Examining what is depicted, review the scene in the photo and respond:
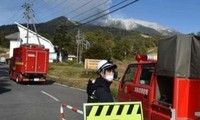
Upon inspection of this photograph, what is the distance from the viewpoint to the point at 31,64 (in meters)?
32.8

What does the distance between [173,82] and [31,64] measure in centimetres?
2526

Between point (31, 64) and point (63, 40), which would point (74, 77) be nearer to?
point (31, 64)

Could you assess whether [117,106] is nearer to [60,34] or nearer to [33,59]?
[33,59]

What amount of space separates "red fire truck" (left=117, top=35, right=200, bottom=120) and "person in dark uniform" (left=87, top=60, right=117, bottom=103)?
2604 mm

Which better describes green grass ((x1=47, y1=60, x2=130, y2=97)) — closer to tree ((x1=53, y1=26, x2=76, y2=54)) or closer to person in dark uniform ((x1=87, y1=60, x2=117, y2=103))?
person in dark uniform ((x1=87, y1=60, x2=117, y2=103))

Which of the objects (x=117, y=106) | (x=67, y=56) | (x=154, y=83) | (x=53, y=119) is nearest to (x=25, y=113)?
(x=53, y=119)

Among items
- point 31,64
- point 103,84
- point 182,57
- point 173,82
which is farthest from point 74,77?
point 103,84

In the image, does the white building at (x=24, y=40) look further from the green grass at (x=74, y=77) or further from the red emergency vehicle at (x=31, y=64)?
the red emergency vehicle at (x=31, y=64)

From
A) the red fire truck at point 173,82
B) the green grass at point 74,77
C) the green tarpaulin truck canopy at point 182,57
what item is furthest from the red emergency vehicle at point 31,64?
the green tarpaulin truck canopy at point 182,57

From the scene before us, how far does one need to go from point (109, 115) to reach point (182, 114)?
2.64 meters

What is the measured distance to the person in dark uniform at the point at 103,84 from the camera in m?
5.47

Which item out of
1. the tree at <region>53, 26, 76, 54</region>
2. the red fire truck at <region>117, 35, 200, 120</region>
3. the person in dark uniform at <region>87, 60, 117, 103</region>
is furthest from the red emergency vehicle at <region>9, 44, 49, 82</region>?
the tree at <region>53, 26, 76, 54</region>

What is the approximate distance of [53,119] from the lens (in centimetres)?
1372

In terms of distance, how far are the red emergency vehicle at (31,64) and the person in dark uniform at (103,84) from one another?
2693 centimetres
